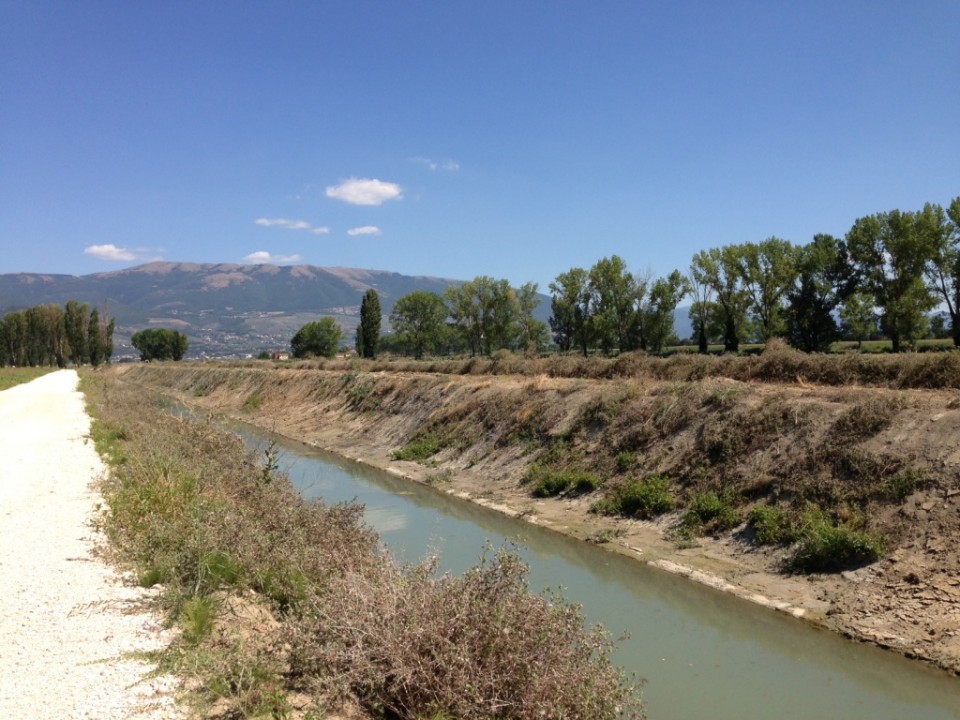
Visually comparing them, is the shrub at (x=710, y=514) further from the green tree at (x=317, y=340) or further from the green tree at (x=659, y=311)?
the green tree at (x=317, y=340)

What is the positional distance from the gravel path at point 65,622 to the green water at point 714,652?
3.77 meters

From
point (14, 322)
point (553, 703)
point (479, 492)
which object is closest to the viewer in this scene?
point (553, 703)

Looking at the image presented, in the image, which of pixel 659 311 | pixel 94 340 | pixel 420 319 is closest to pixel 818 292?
pixel 659 311

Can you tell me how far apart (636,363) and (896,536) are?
1640 cm

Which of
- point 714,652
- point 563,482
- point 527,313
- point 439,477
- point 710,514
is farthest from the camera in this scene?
point 527,313

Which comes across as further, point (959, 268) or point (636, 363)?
point (959, 268)

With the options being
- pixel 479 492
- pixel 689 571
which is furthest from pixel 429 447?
pixel 689 571

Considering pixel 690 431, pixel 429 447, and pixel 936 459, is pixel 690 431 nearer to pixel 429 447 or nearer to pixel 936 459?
pixel 936 459

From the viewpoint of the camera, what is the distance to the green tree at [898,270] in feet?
150

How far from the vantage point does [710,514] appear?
14609 mm

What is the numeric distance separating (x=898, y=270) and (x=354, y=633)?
178ft

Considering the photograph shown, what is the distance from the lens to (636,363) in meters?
27.4

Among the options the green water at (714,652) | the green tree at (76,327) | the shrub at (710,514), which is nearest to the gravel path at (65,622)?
the green water at (714,652)

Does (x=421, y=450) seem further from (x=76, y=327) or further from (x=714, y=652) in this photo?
(x=76, y=327)
